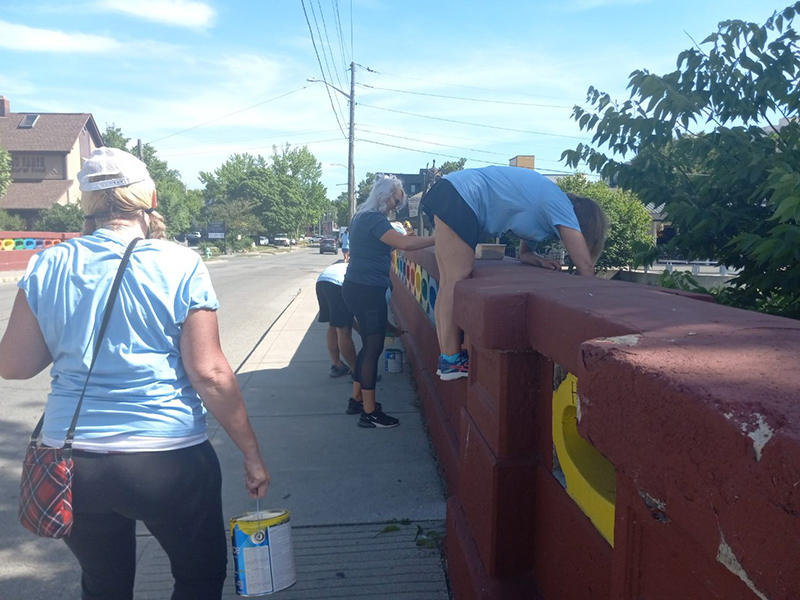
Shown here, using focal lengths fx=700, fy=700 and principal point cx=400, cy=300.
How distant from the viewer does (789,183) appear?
2.51 m

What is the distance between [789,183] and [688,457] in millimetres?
2010

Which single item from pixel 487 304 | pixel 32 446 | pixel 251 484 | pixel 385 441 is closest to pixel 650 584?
pixel 487 304

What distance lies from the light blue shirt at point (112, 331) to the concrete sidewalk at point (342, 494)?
34 cm

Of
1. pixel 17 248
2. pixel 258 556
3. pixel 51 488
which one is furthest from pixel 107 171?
pixel 17 248

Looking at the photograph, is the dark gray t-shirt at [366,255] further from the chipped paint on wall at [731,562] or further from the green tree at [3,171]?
the green tree at [3,171]

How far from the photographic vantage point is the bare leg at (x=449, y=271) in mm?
3428

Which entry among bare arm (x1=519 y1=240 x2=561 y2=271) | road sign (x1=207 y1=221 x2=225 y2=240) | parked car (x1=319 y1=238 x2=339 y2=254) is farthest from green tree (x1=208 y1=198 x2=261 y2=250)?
bare arm (x1=519 y1=240 x2=561 y2=271)

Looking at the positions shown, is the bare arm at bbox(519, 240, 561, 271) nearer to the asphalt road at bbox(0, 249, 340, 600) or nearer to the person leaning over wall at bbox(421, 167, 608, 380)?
the person leaning over wall at bbox(421, 167, 608, 380)

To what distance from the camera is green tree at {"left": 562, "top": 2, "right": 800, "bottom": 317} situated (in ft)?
11.3

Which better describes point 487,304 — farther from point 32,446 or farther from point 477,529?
point 32,446

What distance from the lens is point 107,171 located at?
7.07 ft

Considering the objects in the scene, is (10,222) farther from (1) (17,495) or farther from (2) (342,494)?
(2) (342,494)

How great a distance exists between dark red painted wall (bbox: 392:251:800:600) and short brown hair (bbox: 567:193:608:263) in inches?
47.5

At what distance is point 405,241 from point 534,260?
40.4 inches
